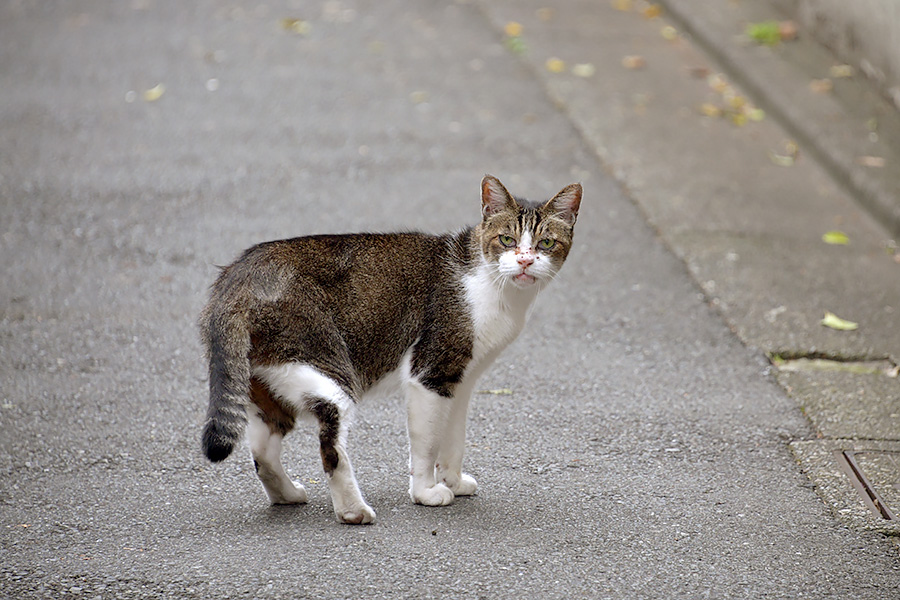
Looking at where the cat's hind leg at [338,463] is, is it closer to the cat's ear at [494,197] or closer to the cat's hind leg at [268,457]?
the cat's hind leg at [268,457]

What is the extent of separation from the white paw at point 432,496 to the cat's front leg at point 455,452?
0.06 m

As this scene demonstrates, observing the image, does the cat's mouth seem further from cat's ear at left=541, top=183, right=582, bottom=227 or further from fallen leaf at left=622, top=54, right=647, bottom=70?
fallen leaf at left=622, top=54, right=647, bottom=70

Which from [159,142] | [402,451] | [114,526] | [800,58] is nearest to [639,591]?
[402,451]

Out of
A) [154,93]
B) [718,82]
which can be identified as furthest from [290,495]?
[718,82]

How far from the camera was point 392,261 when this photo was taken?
3859 millimetres

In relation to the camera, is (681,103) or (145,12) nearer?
(681,103)

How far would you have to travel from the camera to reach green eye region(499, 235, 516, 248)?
3.80 metres

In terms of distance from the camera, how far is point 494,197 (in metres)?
3.89

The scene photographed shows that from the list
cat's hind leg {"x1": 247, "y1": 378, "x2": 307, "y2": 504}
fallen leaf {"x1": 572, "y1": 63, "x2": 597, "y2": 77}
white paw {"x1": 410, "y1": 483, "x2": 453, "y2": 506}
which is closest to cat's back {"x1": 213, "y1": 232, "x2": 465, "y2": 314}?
cat's hind leg {"x1": 247, "y1": 378, "x2": 307, "y2": 504}

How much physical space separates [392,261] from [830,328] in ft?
8.58

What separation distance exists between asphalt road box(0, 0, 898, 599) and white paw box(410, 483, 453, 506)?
53mm

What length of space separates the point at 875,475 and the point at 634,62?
5632mm

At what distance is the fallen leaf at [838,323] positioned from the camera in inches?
209

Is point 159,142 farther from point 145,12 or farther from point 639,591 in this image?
point 639,591
